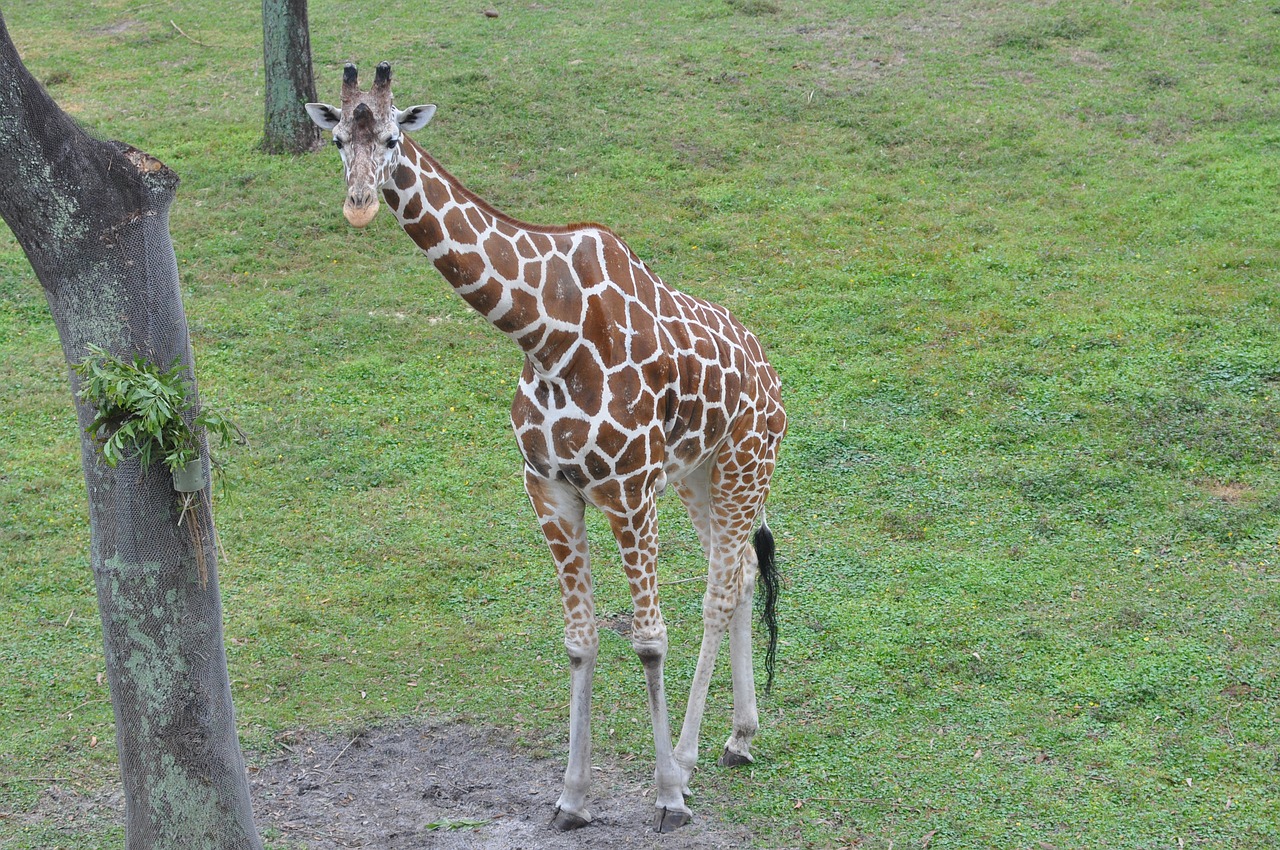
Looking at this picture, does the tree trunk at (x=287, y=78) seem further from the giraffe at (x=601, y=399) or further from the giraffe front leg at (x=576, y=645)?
the giraffe front leg at (x=576, y=645)

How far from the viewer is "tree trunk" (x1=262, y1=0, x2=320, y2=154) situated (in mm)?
15375

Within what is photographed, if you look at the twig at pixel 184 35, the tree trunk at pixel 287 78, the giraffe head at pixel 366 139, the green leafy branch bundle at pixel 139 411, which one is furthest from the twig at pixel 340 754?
the twig at pixel 184 35

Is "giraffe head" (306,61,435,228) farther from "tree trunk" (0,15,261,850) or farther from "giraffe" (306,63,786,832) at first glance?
"tree trunk" (0,15,261,850)

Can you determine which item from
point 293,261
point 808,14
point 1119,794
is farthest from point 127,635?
point 808,14

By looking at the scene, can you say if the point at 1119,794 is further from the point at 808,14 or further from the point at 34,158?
the point at 808,14

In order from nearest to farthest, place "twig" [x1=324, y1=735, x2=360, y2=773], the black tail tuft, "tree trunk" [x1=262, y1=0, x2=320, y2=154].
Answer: "twig" [x1=324, y1=735, x2=360, y2=773], the black tail tuft, "tree trunk" [x1=262, y1=0, x2=320, y2=154]

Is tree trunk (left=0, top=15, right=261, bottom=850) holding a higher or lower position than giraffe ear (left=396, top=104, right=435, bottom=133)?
lower

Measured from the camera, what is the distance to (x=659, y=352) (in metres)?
6.46

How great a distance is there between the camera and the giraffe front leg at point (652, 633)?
21.2 feet

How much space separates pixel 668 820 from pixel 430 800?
136 centimetres

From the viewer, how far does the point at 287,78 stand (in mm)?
15562

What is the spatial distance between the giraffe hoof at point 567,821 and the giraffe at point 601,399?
1cm

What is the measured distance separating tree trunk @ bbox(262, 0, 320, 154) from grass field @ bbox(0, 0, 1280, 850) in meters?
0.53

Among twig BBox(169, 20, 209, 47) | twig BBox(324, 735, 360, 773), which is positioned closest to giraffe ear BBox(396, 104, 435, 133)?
twig BBox(324, 735, 360, 773)
